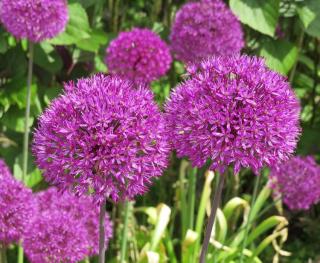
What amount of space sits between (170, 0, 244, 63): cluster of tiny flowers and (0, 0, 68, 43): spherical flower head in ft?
1.65


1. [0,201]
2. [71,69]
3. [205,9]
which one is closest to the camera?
[0,201]

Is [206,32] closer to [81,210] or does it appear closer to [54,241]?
[81,210]

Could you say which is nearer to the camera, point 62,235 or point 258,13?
point 62,235

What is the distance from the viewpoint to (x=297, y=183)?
230 centimetres

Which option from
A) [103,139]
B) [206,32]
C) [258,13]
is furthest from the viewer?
[258,13]

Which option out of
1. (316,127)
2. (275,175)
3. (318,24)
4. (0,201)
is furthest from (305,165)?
(0,201)

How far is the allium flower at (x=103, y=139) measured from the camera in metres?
1.16

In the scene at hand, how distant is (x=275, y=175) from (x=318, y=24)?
75cm

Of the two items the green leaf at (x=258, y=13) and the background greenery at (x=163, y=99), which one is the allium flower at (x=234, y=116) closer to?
the background greenery at (x=163, y=99)

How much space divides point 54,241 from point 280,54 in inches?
58.4

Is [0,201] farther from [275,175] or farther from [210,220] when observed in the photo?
[275,175]

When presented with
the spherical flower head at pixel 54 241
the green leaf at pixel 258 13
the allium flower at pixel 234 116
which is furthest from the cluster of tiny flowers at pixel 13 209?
the green leaf at pixel 258 13

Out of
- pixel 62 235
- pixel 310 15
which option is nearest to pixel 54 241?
pixel 62 235

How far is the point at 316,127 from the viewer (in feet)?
10.7
